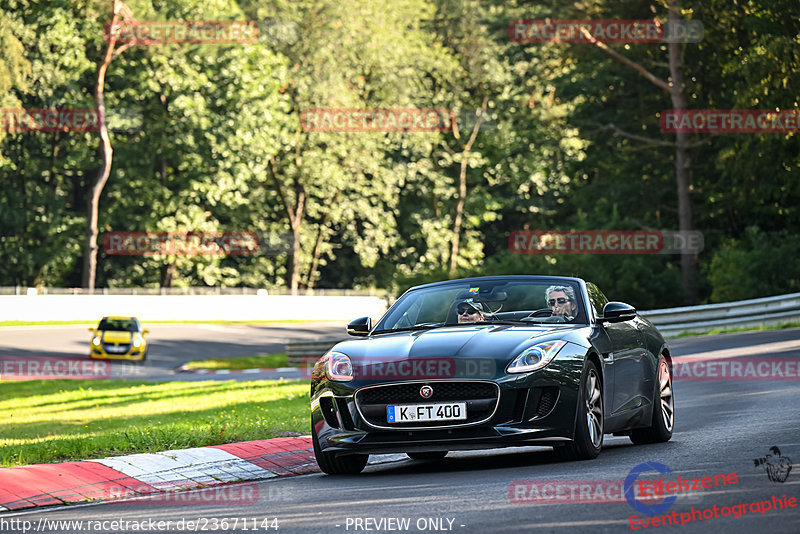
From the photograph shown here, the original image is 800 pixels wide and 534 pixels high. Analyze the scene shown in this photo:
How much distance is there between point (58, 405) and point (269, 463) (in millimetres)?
13006

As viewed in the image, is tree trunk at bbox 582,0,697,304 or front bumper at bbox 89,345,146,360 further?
tree trunk at bbox 582,0,697,304

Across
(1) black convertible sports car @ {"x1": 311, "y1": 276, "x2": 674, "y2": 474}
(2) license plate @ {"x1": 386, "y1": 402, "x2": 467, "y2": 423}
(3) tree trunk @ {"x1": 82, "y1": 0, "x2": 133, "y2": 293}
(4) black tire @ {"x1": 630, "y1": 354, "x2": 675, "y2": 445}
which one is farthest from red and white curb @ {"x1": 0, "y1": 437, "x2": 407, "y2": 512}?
(3) tree trunk @ {"x1": 82, "y1": 0, "x2": 133, "y2": 293}

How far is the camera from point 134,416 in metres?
18.6

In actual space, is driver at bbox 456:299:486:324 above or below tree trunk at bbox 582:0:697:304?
below

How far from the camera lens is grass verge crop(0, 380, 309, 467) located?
10.8 meters

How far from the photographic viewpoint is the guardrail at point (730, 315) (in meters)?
26.8

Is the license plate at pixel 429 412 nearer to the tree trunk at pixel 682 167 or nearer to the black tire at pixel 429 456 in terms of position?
the black tire at pixel 429 456

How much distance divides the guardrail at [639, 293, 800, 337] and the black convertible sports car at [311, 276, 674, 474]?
58.7 ft

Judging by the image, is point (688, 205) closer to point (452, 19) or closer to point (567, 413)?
point (567, 413)

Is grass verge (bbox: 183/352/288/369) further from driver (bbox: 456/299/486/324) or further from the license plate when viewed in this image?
the license plate

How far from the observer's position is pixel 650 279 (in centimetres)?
3506

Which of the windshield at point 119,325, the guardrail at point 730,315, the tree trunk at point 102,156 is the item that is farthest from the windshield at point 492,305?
the tree trunk at point 102,156

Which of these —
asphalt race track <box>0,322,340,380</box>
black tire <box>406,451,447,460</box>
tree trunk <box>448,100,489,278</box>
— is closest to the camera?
black tire <box>406,451,447,460</box>

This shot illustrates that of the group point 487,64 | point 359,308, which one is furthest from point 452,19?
point 359,308
